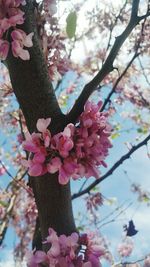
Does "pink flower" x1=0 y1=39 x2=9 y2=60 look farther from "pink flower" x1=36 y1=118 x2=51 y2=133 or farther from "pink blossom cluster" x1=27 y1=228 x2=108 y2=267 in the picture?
"pink blossom cluster" x1=27 y1=228 x2=108 y2=267

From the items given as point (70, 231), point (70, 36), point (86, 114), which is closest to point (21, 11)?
point (70, 36)

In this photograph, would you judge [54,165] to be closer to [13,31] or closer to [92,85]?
[92,85]

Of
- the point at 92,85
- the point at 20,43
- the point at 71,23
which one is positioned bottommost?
the point at 92,85

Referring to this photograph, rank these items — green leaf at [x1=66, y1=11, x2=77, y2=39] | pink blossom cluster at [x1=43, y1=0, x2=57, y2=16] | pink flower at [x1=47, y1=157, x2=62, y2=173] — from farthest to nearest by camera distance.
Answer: pink blossom cluster at [x1=43, y1=0, x2=57, y2=16]
green leaf at [x1=66, y1=11, x2=77, y2=39]
pink flower at [x1=47, y1=157, x2=62, y2=173]

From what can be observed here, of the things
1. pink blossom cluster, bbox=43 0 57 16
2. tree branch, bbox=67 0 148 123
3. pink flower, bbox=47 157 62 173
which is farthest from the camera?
pink blossom cluster, bbox=43 0 57 16

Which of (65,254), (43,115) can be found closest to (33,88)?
(43,115)

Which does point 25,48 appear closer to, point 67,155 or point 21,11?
point 21,11

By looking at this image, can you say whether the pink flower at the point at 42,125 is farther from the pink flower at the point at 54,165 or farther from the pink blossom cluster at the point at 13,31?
the pink blossom cluster at the point at 13,31

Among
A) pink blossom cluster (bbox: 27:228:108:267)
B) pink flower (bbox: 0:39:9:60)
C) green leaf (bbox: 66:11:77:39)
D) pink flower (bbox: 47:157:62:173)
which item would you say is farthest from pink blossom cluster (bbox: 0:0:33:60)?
pink blossom cluster (bbox: 27:228:108:267)
